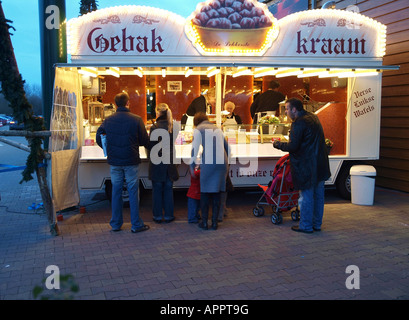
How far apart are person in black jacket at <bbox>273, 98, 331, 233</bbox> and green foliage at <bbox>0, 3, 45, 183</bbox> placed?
3.49 meters

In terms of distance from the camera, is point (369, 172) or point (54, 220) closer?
point (54, 220)

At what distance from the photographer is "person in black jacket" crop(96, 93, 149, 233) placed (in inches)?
231

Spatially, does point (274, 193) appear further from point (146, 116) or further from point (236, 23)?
point (146, 116)

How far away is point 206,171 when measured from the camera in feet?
19.5

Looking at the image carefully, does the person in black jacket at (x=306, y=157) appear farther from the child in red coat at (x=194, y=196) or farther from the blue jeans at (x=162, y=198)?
the blue jeans at (x=162, y=198)

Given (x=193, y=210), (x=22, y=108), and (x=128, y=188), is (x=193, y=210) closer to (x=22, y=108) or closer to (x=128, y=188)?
(x=128, y=188)

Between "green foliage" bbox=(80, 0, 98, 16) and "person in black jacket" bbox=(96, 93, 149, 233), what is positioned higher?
"green foliage" bbox=(80, 0, 98, 16)

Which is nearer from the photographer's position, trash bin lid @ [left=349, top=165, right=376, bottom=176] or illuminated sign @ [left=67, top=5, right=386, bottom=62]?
illuminated sign @ [left=67, top=5, right=386, bottom=62]

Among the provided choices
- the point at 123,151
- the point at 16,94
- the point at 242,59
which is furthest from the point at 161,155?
the point at 242,59

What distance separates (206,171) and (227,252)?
1350 mm

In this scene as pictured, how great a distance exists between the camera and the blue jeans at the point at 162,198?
21.1 feet

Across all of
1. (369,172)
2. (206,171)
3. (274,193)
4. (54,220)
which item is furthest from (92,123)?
(369,172)

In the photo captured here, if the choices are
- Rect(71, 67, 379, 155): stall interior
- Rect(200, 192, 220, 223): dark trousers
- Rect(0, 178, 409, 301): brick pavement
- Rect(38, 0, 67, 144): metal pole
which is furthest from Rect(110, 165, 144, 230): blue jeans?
Rect(38, 0, 67, 144): metal pole

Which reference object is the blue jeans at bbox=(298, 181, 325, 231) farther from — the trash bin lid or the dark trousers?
the trash bin lid
